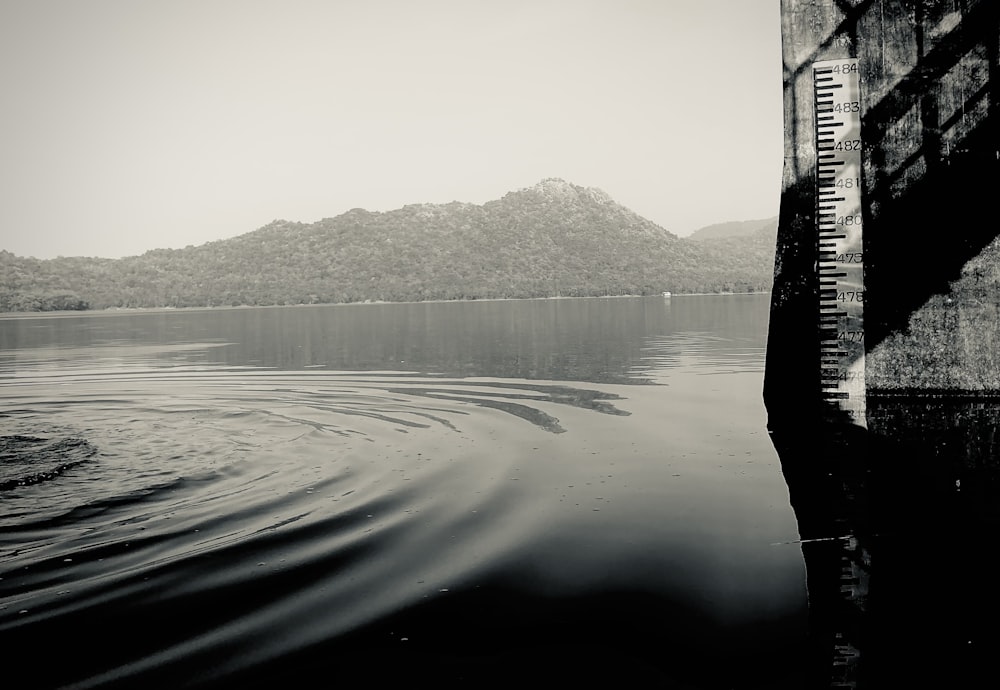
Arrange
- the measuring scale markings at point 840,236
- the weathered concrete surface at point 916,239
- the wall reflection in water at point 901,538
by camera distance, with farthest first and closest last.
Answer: the measuring scale markings at point 840,236, the weathered concrete surface at point 916,239, the wall reflection in water at point 901,538

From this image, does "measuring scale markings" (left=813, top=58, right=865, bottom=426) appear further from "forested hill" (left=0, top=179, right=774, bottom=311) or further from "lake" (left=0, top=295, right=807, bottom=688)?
"forested hill" (left=0, top=179, right=774, bottom=311)

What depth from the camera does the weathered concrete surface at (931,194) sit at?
9.37 meters

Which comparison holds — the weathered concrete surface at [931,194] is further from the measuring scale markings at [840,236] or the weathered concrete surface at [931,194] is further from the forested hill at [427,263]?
the forested hill at [427,263]

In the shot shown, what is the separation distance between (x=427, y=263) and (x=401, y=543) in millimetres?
142330

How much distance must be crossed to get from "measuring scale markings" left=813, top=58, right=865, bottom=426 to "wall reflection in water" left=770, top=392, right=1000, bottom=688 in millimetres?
437

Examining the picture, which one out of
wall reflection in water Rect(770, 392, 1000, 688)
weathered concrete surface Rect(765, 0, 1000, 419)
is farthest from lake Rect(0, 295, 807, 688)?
weathered concrete surface Rect(765, 0, 1000, 419)

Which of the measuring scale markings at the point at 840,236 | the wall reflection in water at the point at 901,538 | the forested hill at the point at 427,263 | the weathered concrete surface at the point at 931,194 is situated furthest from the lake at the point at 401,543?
the forested hill at the point at 427,263

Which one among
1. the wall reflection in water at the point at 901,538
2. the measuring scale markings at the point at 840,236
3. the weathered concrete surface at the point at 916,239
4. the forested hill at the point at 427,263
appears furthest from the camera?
the forested hill at the point at 427,263

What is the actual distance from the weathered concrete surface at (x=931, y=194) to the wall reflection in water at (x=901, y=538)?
20.1 inches

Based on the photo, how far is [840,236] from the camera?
982cm

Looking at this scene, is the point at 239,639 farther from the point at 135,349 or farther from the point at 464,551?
the point at 135,349

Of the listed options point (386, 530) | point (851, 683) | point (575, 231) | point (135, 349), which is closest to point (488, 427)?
point (386, 530)

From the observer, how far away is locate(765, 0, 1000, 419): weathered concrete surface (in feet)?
30.7

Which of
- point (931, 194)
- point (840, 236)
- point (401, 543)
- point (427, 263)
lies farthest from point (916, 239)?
point (427, 263)
